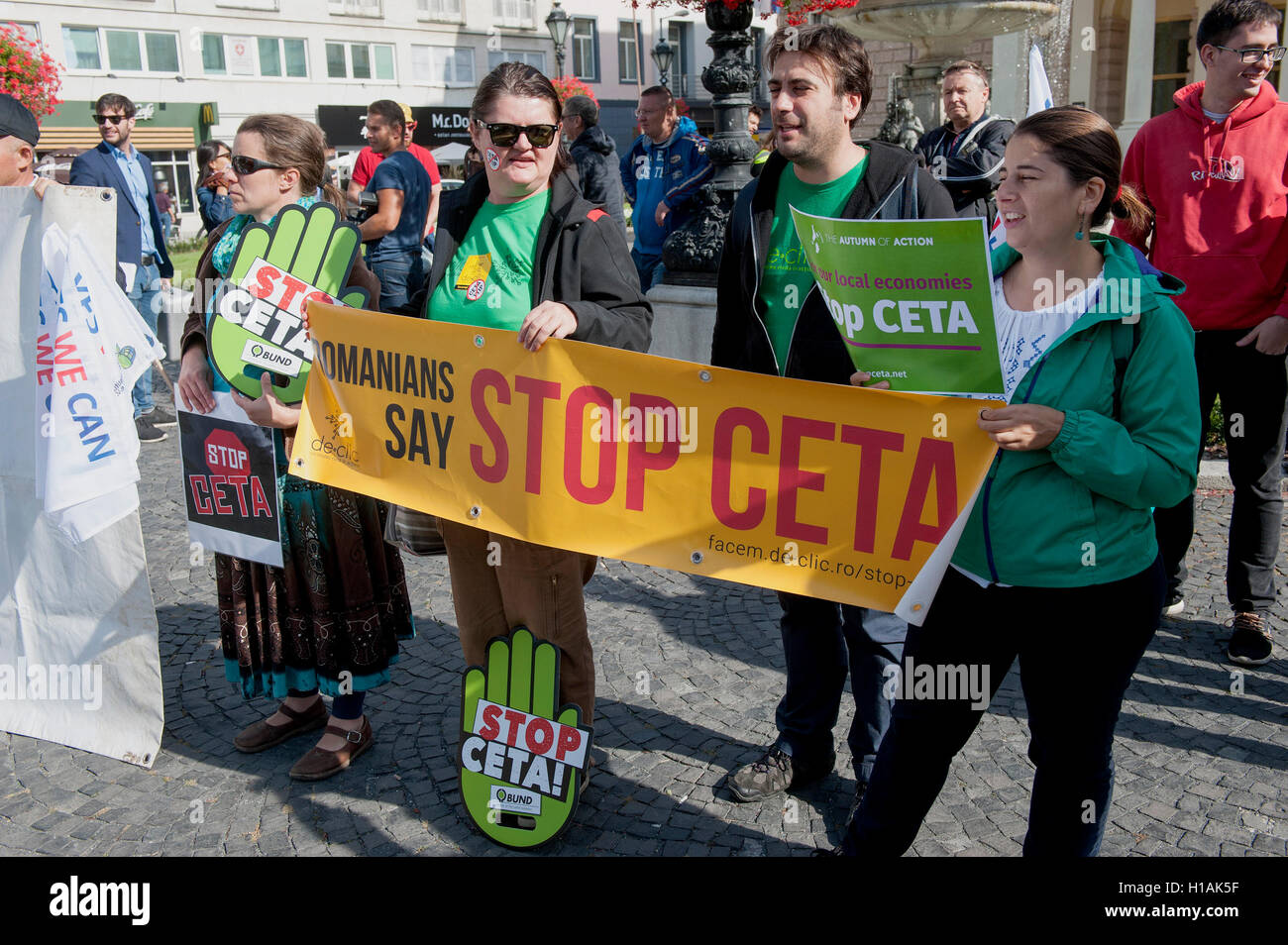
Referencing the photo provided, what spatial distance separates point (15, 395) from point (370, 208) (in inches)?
192

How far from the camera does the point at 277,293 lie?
127 inches

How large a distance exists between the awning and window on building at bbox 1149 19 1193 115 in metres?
31.0

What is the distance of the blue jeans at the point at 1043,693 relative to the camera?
2211 millimetres

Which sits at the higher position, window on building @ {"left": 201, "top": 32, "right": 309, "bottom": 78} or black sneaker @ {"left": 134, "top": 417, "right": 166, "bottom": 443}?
window on building @ {"left": 201, "top": 32, "right": 309, "bottom": 78}

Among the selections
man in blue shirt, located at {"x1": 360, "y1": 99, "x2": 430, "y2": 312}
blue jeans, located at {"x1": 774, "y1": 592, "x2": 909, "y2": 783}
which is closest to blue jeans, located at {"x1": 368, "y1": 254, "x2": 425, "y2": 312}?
man in blue shirt, located at {"x1": 360, "y1": 99, "x2": 430, "y2": 312}

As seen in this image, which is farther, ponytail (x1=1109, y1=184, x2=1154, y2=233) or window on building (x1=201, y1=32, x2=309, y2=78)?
window on building (x1=201, y1=32, x2=309, y2=78)

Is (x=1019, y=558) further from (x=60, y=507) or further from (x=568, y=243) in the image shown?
(x=60, y=507)

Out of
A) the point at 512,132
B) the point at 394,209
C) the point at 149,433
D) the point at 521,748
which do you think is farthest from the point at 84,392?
the point at 149,433

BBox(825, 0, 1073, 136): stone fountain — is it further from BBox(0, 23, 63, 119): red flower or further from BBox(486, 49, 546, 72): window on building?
BBox(486, 49, 546, 72): window on building

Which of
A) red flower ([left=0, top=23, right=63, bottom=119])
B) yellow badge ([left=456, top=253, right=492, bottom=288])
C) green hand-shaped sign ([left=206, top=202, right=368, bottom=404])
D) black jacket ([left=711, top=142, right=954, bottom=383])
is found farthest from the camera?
red flower ([left=0, top=23, right=63, bottom=119])

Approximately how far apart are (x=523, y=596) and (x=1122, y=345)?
1.74 meters

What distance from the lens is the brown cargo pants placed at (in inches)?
119

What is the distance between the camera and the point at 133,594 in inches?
140
